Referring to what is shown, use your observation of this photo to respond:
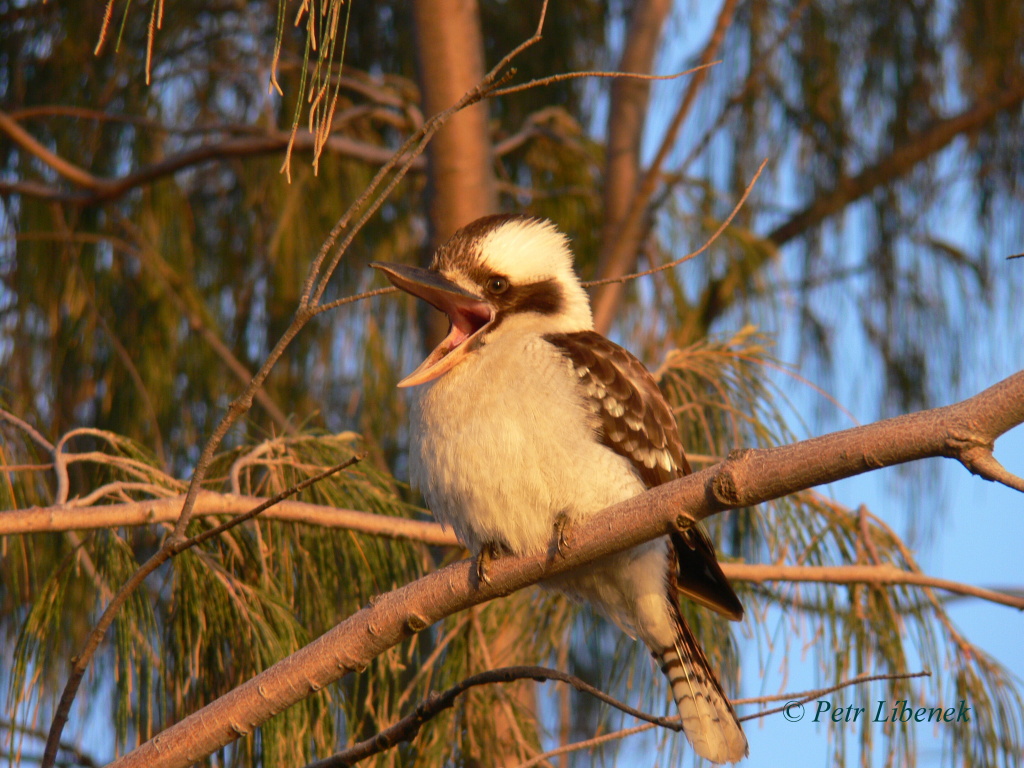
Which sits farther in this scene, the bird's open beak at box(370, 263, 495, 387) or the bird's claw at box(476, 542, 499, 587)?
the bird's open beak at box(370, 263, 495, 387)

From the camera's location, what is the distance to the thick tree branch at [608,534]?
3.82 feet

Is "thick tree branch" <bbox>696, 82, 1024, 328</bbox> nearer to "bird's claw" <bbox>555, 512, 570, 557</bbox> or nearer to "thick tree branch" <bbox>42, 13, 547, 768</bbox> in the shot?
"bird's claw" <bbox>555, 512, 570, 557</bbox>

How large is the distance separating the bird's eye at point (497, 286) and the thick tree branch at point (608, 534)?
0.63 metres

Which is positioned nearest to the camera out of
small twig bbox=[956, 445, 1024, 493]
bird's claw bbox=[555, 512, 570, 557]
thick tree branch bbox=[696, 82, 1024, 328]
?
small twig bbox=[956, 445, 1024, 493]

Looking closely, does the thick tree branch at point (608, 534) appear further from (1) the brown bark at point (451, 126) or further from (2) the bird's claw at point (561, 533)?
(1) the brown bark at point (451, 126)

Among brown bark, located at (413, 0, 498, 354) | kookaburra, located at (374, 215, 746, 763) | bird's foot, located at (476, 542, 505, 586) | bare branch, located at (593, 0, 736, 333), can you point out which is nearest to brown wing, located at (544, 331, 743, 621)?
kookaburra, located at (374, 215, 746, 763)

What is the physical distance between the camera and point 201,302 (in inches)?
127

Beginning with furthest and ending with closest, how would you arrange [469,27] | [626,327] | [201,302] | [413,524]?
1. [626,327]
2. [201,302]
3. [469,27]
4. [413,524]

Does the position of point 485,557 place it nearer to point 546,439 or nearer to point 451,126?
point 546,439

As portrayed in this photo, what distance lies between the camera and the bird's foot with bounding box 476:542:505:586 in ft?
5.22

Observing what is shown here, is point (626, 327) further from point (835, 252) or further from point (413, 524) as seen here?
point (413, 524)

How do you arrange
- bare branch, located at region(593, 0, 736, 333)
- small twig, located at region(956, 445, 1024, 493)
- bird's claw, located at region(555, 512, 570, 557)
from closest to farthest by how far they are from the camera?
small twig, located at region(956, 445, 1024, 493)
bird's claw, located at region(555, 512, 570, 557)
bare branch, located at region(593, 0, 736, 333)

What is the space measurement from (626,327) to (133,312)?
4.88 feet

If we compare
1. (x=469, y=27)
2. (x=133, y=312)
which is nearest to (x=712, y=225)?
(x=469, y=27)
